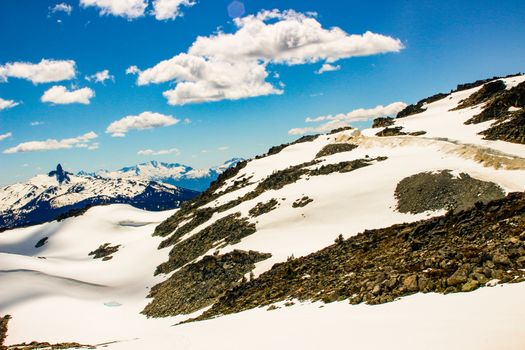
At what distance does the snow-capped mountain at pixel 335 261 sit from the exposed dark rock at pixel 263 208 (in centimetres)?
26

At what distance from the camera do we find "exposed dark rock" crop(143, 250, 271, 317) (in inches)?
1385

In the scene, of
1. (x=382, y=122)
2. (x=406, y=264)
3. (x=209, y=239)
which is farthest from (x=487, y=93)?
(x=406, y=264)

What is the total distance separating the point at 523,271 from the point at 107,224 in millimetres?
114951

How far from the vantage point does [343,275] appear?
2184 centimetres

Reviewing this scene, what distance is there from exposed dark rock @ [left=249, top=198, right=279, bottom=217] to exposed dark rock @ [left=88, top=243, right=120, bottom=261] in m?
34.5

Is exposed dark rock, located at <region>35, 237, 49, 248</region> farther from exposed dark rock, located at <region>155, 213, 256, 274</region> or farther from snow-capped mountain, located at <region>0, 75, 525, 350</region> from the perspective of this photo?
exposed dark rock, located at <region>155, 213, 256, 274</region>

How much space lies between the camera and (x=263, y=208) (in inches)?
2074

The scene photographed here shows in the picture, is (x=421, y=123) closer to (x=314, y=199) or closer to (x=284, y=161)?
(x=284, y=161)

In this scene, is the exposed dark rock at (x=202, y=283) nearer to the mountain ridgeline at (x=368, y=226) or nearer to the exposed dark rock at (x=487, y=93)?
the mountain ridgeline at (x=368, y=226)

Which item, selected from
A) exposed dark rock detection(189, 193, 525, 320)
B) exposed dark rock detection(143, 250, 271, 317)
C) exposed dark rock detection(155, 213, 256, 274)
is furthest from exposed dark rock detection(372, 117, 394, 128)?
exposed dark rock detection(189, 193, 525, 320)

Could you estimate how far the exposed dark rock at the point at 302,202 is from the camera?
48.7 m

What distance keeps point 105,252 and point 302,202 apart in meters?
50.1

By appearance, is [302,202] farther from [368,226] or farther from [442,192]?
[442,192]

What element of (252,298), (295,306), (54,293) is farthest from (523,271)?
(54,293)
